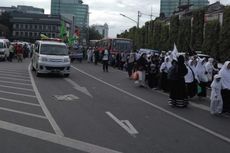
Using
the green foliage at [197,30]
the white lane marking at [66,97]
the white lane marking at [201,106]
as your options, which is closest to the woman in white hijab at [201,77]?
the white lane marking at [201,106]

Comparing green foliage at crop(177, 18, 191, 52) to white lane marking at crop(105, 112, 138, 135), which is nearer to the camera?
white lane marking at crop(105, 112, 138, 135)

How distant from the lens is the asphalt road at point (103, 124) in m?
8.82

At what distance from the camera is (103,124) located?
1123 cm

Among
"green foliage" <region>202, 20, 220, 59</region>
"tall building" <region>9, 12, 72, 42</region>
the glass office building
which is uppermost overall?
the glass office building

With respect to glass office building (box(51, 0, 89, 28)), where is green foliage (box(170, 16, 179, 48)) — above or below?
below

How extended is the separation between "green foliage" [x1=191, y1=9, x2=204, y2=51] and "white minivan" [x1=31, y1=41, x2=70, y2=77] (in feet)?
69.4

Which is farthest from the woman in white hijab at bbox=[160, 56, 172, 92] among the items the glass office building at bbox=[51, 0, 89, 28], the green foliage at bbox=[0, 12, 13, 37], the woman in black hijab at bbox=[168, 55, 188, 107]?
the green foliage at bbox=[0, 12, 13, 37]

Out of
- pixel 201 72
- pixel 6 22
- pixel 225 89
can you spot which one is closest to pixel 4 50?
pixel 201 72

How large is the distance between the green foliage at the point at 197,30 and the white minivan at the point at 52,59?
21.2 m

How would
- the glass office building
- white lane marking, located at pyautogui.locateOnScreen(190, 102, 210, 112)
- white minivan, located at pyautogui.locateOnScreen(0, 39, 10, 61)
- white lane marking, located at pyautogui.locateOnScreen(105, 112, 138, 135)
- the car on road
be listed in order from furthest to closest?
the glass office building, the car on road, white minivan, located at pyautogui.locateOnScreen(0, 39, 10, 61), white lane marking, located at pyautogui.locateOnScreen(190, 102, 210, 112), white lane marking, located at pyautogui.locateOnScreen(105, 112, 138, 135)

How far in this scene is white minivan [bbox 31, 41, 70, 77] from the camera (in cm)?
2539

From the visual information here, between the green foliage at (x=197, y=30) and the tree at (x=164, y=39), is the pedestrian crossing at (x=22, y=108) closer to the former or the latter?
the green foliage at (x=197, y=30)

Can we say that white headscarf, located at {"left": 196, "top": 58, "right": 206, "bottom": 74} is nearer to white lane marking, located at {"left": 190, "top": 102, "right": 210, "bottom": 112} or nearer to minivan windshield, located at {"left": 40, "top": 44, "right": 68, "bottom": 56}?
white lane marking, located at {"left": 190, "top": 102, "right": 210, "bottom": 112}

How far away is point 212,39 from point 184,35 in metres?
8.99
